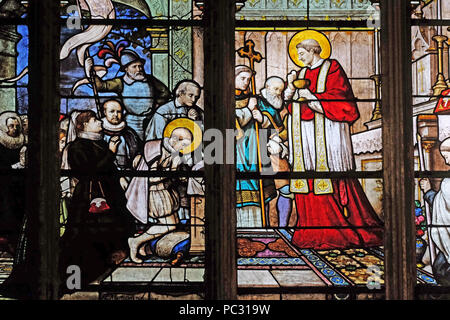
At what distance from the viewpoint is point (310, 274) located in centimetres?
236

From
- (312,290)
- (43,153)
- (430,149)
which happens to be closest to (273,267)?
(312,290)

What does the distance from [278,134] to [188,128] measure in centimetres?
54

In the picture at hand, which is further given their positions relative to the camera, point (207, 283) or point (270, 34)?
point (270, 34)

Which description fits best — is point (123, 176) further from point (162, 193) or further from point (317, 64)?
point (317, 64)

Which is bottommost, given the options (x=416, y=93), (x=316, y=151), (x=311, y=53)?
(x=316, y=151)

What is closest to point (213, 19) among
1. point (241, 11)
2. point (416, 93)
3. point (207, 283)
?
point (241, 11)

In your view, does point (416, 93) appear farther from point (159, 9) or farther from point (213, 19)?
point (159, 9)

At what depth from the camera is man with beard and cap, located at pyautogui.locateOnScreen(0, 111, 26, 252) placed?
2402 mm

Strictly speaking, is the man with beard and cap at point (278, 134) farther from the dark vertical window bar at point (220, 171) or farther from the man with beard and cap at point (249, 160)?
the dark vertical window bar at point (220, 171)

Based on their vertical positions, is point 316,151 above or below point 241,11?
below

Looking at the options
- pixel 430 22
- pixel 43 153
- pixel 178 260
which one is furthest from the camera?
pixel 430 22

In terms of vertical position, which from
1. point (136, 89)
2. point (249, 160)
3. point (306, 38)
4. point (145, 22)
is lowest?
point (249, 160)

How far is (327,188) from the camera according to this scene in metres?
2.45
